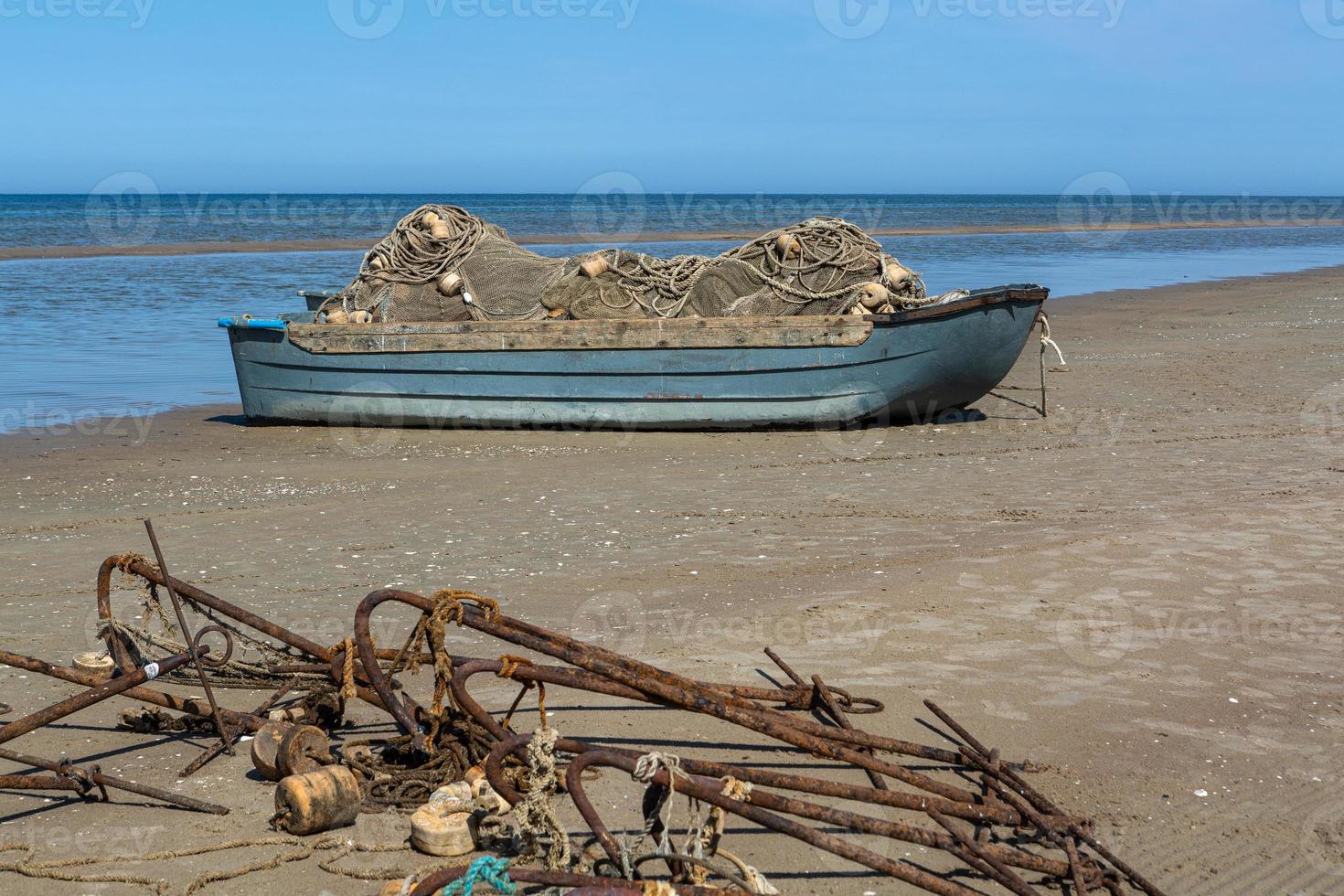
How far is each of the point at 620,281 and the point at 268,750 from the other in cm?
765

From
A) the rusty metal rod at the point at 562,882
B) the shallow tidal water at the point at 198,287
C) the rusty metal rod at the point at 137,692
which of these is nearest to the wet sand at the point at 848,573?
the rusty metal rod at the point at 137,692

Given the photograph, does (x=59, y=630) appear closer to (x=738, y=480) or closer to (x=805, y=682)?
(x=805, y=682)

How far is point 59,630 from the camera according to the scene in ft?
20.0

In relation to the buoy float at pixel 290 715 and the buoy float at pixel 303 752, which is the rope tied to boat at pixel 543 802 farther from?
the buoy float at pixel 290 715

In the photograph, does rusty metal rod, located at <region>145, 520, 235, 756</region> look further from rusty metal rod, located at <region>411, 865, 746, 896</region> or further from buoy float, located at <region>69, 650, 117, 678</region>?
rusty metal rod, located at <region>411, 865, 746, 896</region>

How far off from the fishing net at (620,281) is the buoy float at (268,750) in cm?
710

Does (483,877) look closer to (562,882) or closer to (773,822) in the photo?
(562,882)

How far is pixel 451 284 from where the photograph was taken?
38.5 ft

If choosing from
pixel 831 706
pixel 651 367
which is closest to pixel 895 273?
pixel 651 367

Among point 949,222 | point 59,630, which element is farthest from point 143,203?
point 59,630

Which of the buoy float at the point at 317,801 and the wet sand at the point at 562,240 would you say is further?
the wet sand at the point at 562,240

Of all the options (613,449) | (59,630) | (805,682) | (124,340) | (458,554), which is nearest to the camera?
(805,682)

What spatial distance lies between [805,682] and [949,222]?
59.2m

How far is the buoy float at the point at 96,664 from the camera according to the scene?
4898mm
